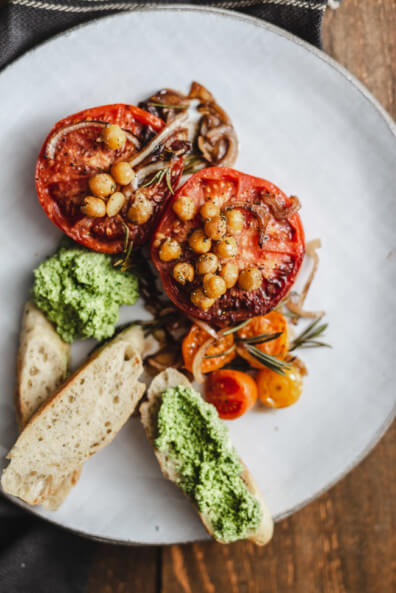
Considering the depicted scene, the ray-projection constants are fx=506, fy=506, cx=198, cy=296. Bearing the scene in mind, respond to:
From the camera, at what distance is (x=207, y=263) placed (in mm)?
2469

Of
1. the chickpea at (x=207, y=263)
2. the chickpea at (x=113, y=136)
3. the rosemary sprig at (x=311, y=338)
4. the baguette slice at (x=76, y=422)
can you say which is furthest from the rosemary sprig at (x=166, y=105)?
the rosemary sprig at (x=311, y=338)

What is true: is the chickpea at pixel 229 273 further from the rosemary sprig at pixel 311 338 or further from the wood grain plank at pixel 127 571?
the wood grain plank at pixel 127 571

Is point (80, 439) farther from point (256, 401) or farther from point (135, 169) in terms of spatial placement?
point (135, 169)

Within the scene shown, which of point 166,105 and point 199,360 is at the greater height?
point 166,105

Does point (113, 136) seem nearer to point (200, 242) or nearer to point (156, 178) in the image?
point (156, 178)

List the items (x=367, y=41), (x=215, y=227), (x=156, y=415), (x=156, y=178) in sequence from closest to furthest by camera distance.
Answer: (x=215, y=227), (x=156, y=178), (x=156, y=415), (x=367, y=41)

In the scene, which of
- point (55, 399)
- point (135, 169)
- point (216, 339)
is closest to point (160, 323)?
point (216, 339)

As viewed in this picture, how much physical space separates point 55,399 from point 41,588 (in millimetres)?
1362

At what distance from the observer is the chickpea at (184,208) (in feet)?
8.21

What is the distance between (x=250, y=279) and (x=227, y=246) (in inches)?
8.0

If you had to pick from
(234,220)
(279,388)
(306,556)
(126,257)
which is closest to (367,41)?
(234,220)

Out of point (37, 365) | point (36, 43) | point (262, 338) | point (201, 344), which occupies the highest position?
point (36, 43)

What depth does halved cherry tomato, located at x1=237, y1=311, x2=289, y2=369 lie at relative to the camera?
9.68 feet

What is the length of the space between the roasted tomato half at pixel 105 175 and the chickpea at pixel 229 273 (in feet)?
1.53
